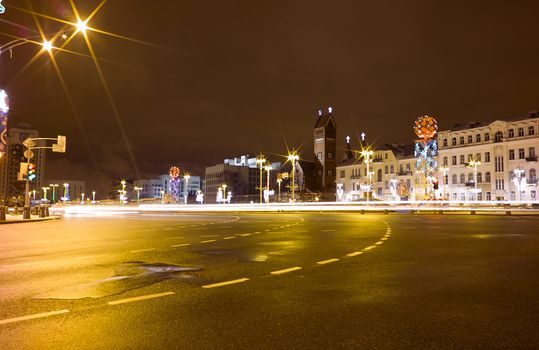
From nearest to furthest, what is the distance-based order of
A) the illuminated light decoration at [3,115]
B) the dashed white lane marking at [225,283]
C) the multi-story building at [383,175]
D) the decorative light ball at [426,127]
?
1. the dashed white lane marking at [225,283]
2. the illuminated light decoration at [3,115]
3. the decorative light ball at [426,127]
4. the multi-story building at [383,175]

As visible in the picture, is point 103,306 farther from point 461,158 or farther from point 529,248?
point 461,158

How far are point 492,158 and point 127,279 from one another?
79.8 metres

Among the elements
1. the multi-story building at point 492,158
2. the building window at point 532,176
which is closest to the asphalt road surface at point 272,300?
the multi-story building at point 492,158

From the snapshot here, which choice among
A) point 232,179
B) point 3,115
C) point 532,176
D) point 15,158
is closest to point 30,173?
point 15,158

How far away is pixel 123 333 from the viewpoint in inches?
199

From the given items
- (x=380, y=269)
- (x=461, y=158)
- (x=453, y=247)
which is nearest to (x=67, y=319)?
(x=380, y=269)

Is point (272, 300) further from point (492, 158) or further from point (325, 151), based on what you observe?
point (325, 151)

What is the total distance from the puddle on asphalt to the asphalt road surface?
2 centimetres

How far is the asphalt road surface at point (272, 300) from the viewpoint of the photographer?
191 inches

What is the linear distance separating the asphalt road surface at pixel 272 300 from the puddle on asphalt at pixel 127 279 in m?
0.02

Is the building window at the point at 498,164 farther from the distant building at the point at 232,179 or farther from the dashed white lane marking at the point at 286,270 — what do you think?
the distant building at the point at 232,179

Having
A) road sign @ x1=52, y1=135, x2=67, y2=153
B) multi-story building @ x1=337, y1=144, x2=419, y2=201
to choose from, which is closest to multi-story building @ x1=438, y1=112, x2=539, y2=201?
multi-story building @ x1=337, y1=144, x2=419, y2=201

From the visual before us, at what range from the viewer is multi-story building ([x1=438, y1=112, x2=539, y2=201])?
235 ft

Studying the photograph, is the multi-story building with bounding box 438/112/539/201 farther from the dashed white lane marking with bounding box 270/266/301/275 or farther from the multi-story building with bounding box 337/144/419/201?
the dashed white lane marking with bounding box 270/266/301/275
